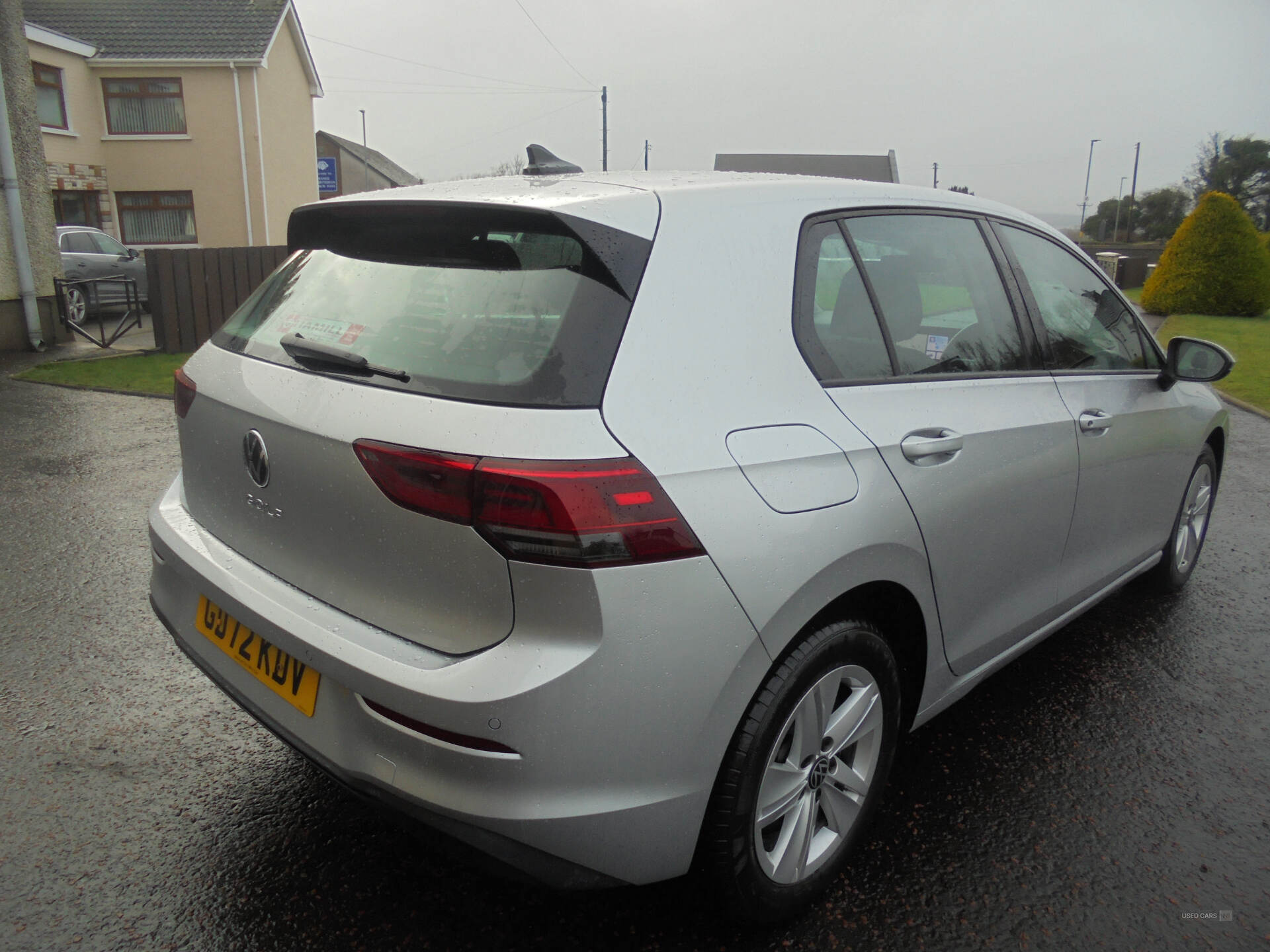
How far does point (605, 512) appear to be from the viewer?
5.59ft

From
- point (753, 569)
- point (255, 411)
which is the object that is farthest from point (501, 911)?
point (255, 411)

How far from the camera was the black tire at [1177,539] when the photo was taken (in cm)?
→ 412

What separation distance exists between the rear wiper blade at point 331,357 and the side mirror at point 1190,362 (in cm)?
303

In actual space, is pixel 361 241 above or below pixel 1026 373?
above

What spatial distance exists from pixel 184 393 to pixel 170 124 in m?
28.4

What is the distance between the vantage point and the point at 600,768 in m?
1.76

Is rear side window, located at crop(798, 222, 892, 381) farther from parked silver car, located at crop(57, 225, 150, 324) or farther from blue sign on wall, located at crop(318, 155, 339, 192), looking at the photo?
blue sign on wall, located at crop(318, 155, 339, 192)

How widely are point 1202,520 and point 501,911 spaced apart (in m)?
3.89

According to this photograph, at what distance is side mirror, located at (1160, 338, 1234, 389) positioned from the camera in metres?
3.59

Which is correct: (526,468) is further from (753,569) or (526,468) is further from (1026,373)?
(1026,373)

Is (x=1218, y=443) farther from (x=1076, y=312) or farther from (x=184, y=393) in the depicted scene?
(x=184, y=393)

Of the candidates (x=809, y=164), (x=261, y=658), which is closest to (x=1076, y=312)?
(x=261, y=658)

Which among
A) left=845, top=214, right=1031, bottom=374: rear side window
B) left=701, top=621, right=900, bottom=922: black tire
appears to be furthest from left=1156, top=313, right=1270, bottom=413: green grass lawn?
left=701, top=621, right=900, bottom=922: black tire

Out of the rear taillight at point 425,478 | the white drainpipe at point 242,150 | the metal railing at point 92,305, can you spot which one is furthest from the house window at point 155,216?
the rear taillight at point 425,478
